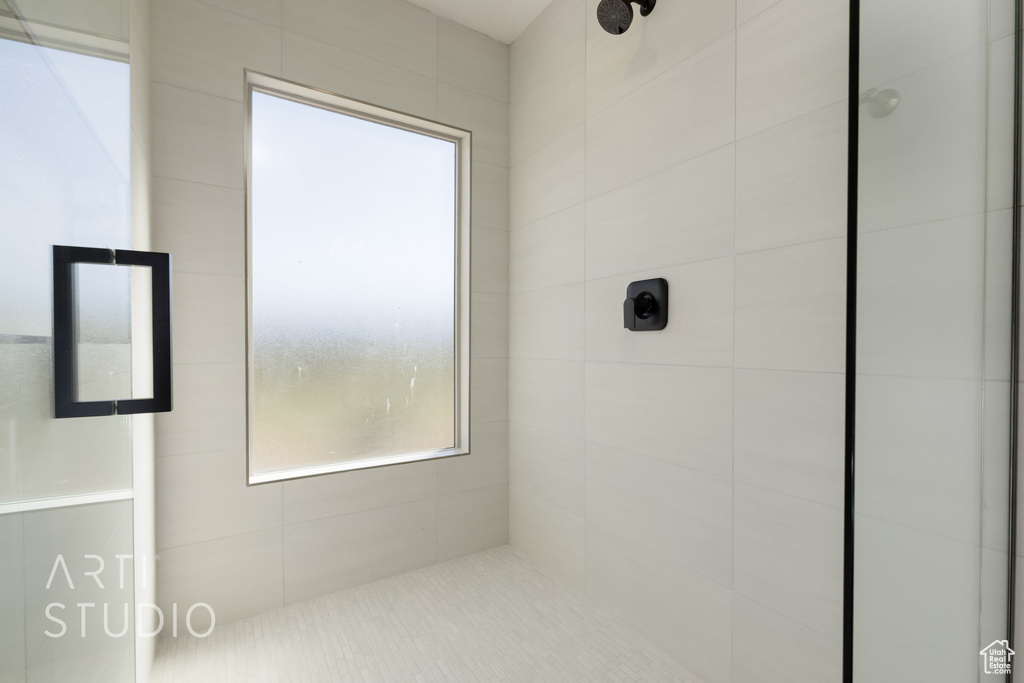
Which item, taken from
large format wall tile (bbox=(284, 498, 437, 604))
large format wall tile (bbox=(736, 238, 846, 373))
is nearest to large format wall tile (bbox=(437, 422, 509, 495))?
large format wall tile (bbox=(284, 498, 437, 604))

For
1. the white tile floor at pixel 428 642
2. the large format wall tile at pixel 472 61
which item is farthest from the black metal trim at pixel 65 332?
the large format wall tile at pixel 472 61

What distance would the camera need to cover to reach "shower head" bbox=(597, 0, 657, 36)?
159cm

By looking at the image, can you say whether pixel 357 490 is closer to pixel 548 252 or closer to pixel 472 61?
pixel 548 252

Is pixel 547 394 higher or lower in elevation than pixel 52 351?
lower

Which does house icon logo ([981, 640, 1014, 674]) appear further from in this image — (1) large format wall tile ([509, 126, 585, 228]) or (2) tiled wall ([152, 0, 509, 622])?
(2) tiled wall ([152, 0, 509, 622])

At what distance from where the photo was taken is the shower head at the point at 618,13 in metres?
1.59

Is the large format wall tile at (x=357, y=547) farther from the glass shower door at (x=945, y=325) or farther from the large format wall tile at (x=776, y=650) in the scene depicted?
the glass shower door at (x=945, y=325)

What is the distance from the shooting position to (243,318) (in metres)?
1.81

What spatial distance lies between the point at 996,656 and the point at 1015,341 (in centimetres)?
Answer: 39

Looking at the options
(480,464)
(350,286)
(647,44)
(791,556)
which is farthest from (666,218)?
(480,464)

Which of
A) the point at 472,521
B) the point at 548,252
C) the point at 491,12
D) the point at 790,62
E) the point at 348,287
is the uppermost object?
the point at 491,12

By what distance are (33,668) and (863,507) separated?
96cm

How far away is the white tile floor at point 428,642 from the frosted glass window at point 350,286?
56 centimetres

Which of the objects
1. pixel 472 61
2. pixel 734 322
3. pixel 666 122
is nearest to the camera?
pixel 734 322
